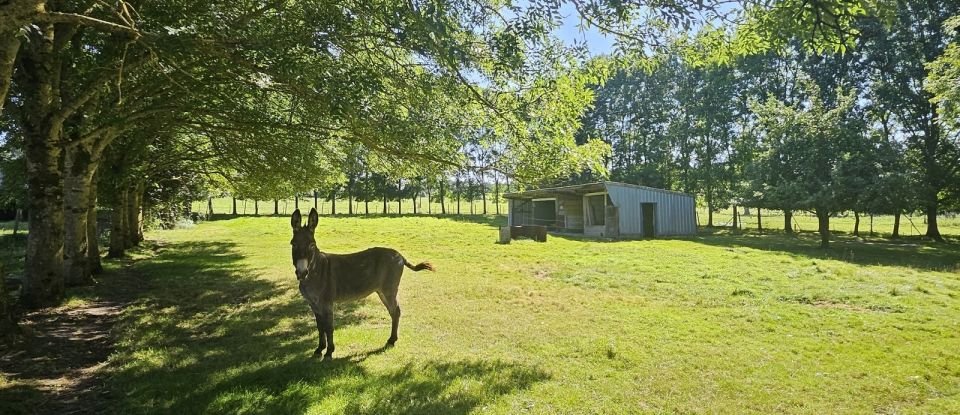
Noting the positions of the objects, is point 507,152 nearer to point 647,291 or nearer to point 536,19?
point 536,19

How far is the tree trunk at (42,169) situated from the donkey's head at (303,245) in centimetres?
681

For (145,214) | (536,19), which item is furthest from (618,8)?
(145,214)

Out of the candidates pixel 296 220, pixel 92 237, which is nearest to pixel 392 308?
pixel 296 220

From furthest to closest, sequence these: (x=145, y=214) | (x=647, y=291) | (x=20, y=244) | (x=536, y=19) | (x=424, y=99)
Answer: (x=145, y=214), (x=20, y=244), (x=647, y=291), (x=424, y=99), (x=536, y=19)

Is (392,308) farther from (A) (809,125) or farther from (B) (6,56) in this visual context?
(A) (809,125)

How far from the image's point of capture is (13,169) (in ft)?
61.3

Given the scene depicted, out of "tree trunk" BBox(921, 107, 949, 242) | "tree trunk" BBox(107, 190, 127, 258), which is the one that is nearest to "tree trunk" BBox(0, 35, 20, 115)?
"tree trunk" BBox(107, 190, 127, 258)

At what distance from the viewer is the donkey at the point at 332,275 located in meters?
5.85

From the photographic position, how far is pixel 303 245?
18.8 feet

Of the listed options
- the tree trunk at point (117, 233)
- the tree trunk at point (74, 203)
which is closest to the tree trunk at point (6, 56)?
the tree trunk at point (74, 203)

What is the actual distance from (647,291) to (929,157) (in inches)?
1326

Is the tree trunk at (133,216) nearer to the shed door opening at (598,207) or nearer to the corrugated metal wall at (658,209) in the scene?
the corrugated metal wall at (658,209)

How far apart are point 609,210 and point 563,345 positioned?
2472cm

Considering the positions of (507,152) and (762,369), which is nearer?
(762,369)
